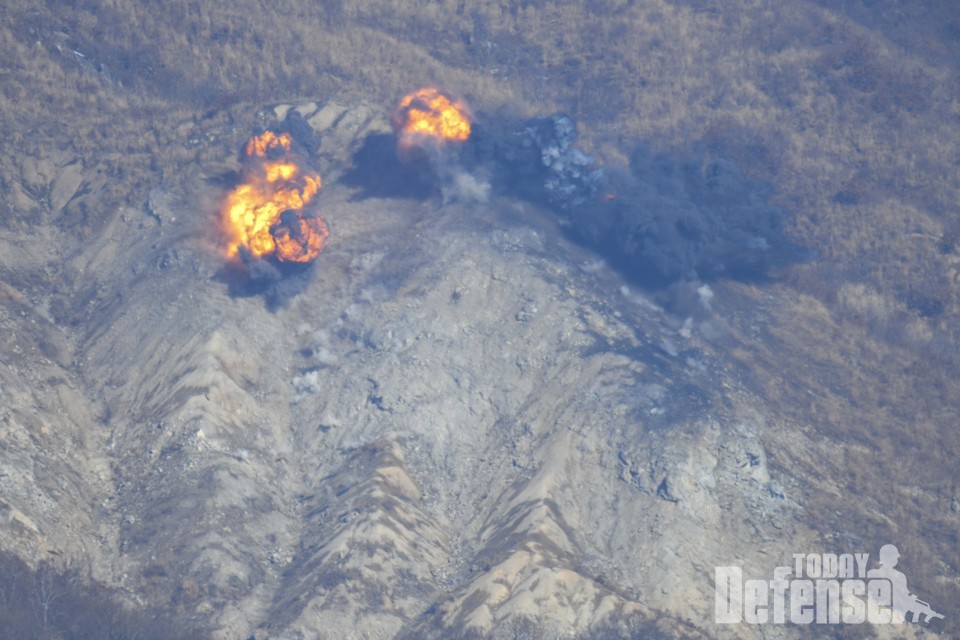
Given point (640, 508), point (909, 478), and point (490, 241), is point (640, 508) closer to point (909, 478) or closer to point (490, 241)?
point (909, 478)

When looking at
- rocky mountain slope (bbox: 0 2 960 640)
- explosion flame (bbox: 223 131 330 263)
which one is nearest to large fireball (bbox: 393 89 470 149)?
rocky mountain slope (bbox: 0 2 960 640)

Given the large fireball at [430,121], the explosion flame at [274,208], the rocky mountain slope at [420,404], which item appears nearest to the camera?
the rocky mountain slope at [420,404]

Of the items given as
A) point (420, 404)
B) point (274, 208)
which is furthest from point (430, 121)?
point (420, 404)

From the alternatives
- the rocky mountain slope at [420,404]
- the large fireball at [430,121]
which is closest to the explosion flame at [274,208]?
the rocky mountain slope at [420,404]

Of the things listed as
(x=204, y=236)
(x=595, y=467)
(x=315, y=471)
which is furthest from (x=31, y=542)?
(x=595, y=467)

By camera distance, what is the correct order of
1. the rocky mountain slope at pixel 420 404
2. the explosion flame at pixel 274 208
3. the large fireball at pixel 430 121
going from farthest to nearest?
the large fireball at pixel 430 121, the explosion flame at pixel 274 208, the rocky mountain slope at pixel 420 404

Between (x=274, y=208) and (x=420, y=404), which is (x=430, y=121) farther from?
(x=420, y=404)

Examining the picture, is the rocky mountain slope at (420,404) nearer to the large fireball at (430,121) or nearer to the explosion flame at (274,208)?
the explosion flame at (274,208)

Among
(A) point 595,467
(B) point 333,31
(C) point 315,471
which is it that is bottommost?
(C) point 315,471
